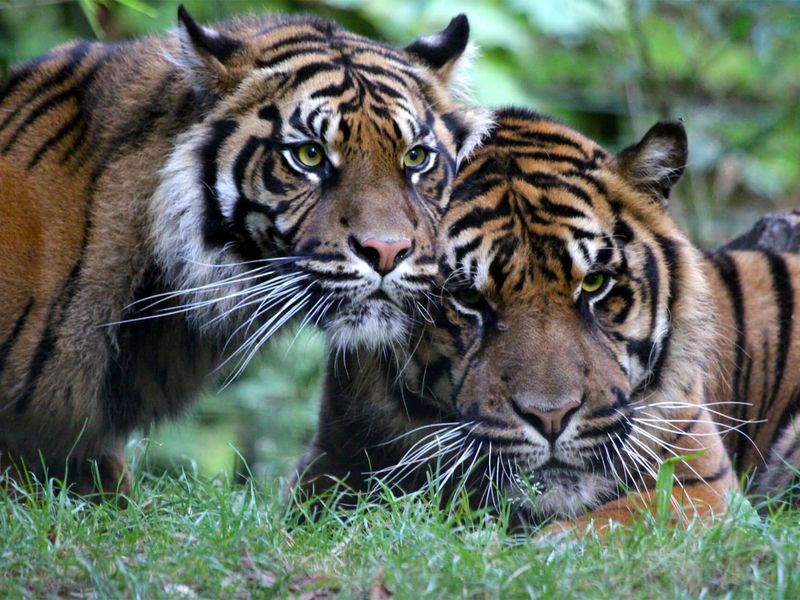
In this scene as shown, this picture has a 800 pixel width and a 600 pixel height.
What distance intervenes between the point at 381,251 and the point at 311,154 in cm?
43

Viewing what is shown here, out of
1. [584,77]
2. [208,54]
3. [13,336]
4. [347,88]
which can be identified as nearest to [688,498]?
[347,88]

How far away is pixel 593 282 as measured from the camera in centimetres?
371

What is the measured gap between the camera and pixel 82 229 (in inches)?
146

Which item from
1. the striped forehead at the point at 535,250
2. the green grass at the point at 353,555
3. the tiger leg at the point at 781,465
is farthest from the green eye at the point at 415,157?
the tiger leg at the point at 781,465

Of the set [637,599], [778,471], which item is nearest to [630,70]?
[778,471]

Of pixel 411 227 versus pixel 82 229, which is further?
pixel 82 229

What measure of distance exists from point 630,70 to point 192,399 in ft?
12.9

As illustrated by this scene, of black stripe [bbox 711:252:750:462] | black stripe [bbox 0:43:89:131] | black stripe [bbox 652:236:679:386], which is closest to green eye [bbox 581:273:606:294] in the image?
black stripe [bbox 652:236:679:386]

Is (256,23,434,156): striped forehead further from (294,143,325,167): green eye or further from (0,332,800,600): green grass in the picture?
(0,332,800,600): green grass

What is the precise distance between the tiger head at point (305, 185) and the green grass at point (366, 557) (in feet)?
2.11

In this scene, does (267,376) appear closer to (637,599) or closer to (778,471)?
(778,471)

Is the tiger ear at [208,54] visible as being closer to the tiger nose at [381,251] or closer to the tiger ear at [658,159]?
the tiger nose at [381,251]

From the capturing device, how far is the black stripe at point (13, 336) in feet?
11.8

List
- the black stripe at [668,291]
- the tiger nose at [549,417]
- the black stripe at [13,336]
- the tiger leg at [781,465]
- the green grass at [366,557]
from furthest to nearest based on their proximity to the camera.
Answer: the tiger leg at [781,465]
the black stripe at [668,291]
the black stripe at [13,336]
the tiger nose at [549,417]
the green grass at [366,557]
